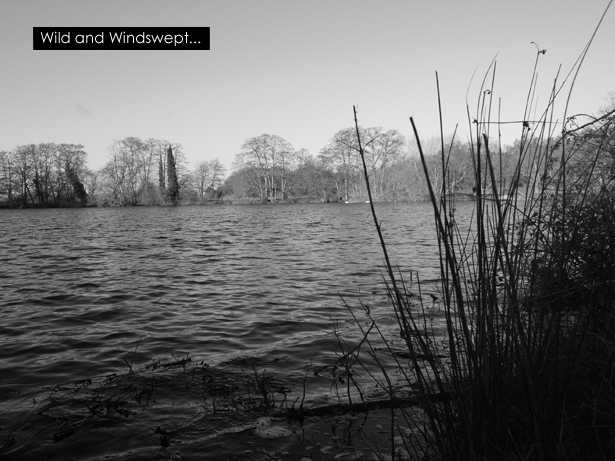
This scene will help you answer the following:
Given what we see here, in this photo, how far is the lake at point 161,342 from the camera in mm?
3869

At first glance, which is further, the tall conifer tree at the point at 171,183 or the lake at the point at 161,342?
the tall conifer tree at the point at 171,183

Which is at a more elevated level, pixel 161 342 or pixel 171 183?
pixel 171 183

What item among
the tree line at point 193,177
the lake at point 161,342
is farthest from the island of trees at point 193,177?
the lake at point 161,342

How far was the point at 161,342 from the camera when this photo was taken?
21.0 feet

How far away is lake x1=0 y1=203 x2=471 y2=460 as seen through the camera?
387 cm

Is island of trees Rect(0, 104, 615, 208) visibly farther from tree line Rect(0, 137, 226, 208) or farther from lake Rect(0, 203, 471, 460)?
lake Rect(0, 203, 471, 460)

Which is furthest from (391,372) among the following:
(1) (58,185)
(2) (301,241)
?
(1) (58,185)

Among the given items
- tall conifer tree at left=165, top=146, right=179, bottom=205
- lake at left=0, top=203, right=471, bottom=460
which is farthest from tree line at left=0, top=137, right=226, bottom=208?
lake at left=0, top=203, right=471, bottom=460

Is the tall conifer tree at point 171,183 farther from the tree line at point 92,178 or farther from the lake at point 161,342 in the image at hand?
the lake at point 161,342

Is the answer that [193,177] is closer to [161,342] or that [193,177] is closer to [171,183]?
[171,183]

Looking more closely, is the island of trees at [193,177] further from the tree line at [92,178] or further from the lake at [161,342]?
the lake at [161,342]

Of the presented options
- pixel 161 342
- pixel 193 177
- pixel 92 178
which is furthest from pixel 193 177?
pixel 161 342

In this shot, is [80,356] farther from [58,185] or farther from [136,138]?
[136,138]

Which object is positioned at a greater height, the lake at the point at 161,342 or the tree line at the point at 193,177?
the tree line at the point at 193,177
